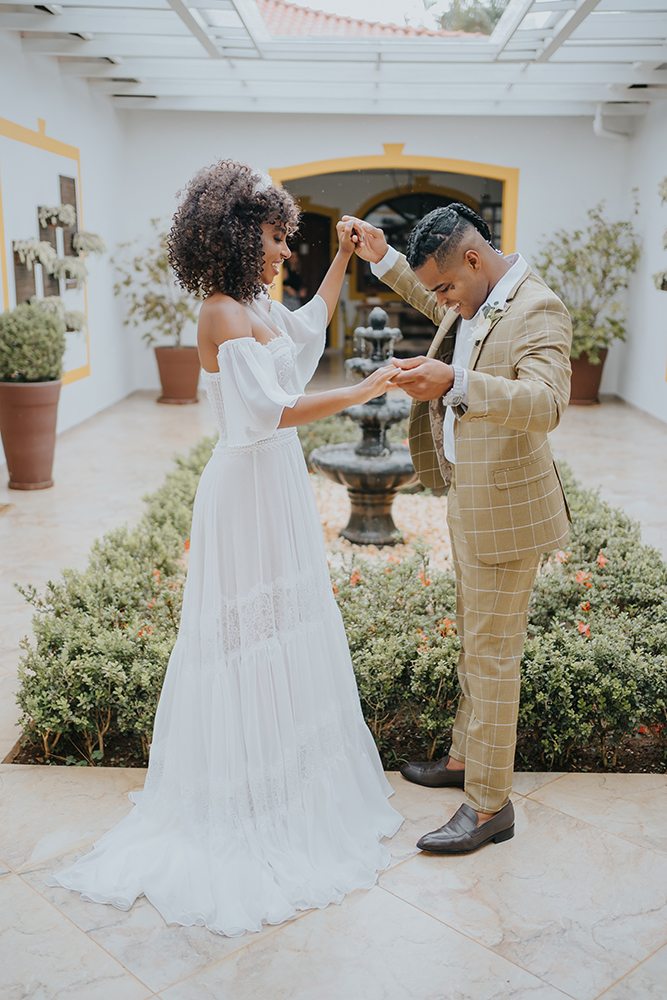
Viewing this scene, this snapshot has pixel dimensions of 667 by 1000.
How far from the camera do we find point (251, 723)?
235cm

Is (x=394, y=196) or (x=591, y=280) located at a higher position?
(x=394, y=196)

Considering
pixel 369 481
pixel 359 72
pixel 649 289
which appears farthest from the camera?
pixel 649 289

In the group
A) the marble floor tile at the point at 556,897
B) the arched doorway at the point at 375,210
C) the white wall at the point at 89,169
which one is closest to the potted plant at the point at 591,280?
the arched doorway at the point at 375,210

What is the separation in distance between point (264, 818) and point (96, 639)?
1064 mm

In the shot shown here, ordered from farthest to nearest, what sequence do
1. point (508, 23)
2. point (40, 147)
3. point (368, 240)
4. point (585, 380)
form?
1. point (585, 380)
2. point (40, 147)
3. point (508, 23)
4. point (368, 240)

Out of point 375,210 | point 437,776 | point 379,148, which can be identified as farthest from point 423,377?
point 375,210

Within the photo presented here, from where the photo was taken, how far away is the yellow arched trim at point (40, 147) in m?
7.42

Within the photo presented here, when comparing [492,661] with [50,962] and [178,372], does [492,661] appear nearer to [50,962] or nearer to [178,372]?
[50,962]

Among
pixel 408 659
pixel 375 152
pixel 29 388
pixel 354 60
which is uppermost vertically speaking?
pixel 354 60

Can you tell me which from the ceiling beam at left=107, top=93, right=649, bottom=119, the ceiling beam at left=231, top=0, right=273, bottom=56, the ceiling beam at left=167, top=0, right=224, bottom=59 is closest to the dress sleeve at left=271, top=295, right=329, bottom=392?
the ceiling beam at left=167, top=0, right=224, bottom=59

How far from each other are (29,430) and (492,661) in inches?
202

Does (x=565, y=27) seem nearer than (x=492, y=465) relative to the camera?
No

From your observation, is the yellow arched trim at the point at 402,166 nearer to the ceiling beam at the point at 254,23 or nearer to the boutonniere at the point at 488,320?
the ceiling beam at the point at 254,23

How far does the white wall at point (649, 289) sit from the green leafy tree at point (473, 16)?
2797 millimetres
